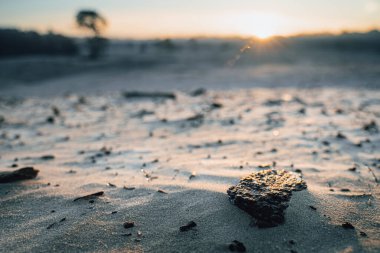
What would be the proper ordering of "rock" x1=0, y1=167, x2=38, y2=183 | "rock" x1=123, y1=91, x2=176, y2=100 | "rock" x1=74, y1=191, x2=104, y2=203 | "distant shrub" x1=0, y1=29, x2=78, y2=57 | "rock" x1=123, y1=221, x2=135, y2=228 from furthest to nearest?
"distant shrub" x1=0, y1=29, x2=78, y2=57
"rock" x1=123, y1=91, x2=176, y2=100
"rock" x1=0, y1=167, x2=38, y2=183
"rock" x1=74, y1=191, x2=104, y2=203
"rock" x1=123, y1=221, x2=135, y2=228

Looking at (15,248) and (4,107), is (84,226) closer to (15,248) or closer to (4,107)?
(15,248)

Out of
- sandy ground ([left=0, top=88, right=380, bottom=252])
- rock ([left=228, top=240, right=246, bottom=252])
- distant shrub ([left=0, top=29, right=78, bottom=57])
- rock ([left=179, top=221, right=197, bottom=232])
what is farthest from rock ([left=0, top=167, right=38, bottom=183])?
distant shrub ([left=0, top=29, right=78, bottom=57])

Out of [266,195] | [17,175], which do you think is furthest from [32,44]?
[266,195]

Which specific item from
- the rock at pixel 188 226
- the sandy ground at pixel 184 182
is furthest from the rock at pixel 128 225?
the rock at pixel 188 226

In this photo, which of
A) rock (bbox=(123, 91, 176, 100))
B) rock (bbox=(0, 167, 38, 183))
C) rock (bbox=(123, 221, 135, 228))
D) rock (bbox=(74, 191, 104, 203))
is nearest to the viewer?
rock (bbox=(123, 221, 135, 228))

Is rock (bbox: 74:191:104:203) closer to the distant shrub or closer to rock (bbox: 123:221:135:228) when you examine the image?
rock (bbox: 123:221:135:228)

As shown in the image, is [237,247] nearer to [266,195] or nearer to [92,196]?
[266,195]

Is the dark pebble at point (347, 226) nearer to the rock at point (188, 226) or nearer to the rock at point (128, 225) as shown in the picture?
the rock at point (188, 226)
